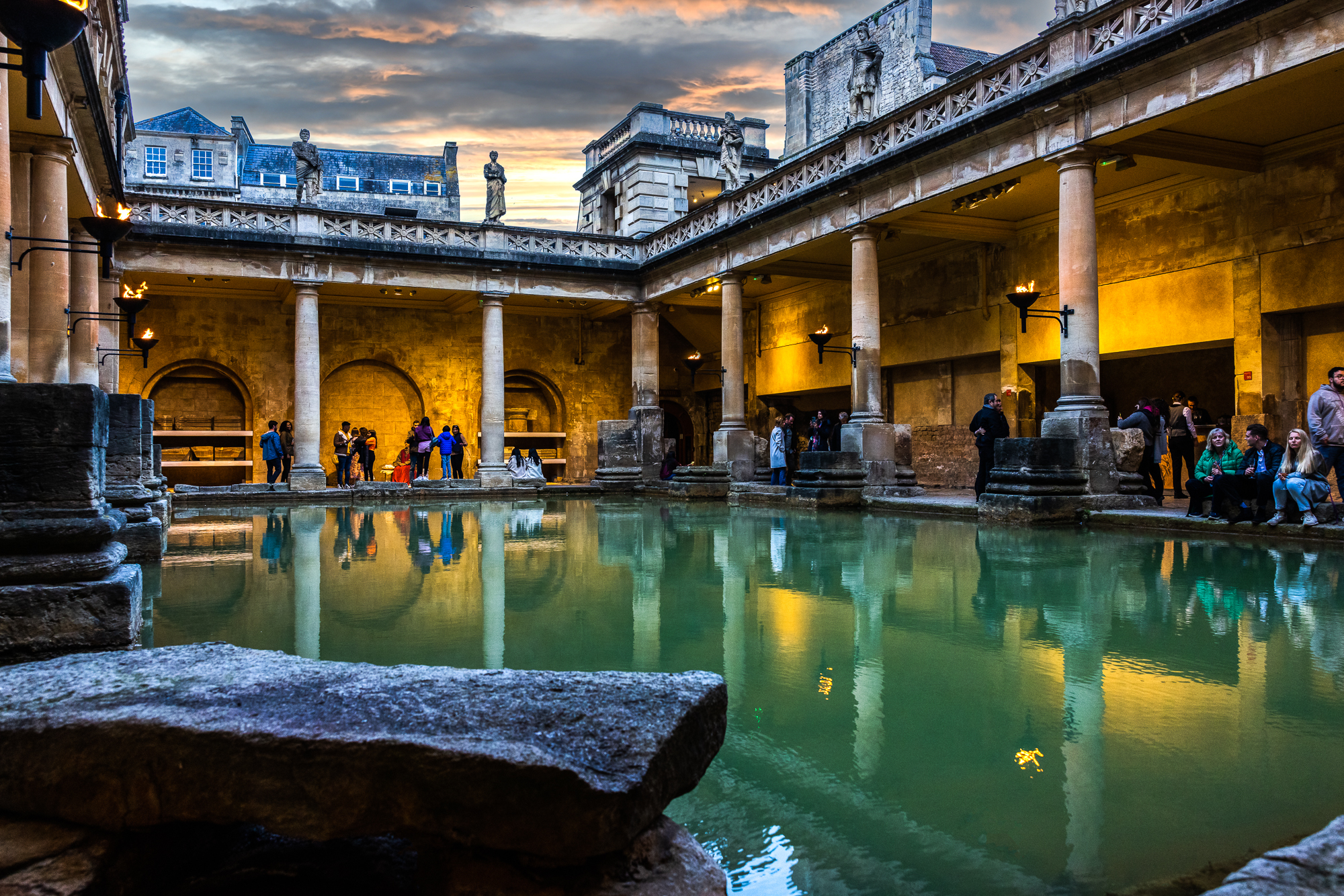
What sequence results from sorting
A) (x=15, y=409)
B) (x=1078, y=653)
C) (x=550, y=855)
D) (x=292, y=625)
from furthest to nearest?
(x=292, y=625)
(x=1078, y=653)
(x=15, y=409)
(x=550, y=855)

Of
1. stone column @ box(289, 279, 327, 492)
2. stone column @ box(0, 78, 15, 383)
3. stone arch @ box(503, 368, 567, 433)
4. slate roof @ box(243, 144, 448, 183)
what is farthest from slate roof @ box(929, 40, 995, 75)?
slate roof @ box(243, 144, 448, 183)

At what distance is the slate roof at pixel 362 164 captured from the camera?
1881 inches

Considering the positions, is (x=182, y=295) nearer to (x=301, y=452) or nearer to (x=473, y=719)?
(x=301, y=452)

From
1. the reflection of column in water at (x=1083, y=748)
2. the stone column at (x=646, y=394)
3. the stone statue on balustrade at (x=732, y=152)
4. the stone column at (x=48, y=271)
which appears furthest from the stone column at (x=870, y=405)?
the reflection of column in water at (x=1083, y=748)

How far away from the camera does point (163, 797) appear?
1.86m

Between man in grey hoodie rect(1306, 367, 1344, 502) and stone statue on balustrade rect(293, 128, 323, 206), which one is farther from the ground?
stone statue on balustrade rect(293, 128, 323, 206)

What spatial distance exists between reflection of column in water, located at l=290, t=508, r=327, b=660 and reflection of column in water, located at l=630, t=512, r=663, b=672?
53.1 inches

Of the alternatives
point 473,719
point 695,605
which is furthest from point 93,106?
point 473,719

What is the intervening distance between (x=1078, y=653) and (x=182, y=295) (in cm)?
2443

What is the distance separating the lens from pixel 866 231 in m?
15.6

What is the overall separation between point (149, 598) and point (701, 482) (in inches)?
525

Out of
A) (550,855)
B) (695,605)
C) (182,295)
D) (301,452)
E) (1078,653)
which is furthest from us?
(182,295)

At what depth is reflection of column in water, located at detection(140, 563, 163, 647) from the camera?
434cm

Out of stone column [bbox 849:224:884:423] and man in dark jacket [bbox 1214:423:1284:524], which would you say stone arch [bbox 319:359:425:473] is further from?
man in dark jacket [bbox 1214:423:1284:524]
